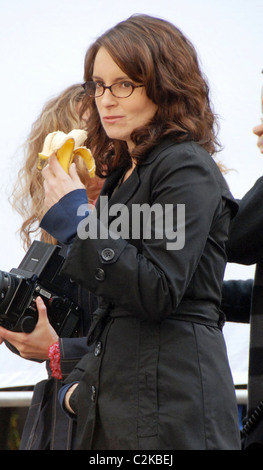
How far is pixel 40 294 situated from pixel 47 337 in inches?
3.9

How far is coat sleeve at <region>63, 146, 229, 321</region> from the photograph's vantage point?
1128mm

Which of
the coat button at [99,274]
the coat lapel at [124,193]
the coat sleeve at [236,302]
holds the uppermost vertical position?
the coat lapel at [124,193]

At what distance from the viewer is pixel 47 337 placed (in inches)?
67.0

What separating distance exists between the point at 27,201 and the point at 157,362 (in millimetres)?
1045

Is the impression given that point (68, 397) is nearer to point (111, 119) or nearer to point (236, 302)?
point (111, 119)

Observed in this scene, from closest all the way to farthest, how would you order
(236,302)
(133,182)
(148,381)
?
(148,381) → (133,182) → (236,302)

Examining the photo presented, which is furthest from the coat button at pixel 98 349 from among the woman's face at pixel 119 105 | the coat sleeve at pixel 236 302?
the coat sleeve at pixel 236 302

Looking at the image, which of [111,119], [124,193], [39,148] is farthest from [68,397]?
[39,148]

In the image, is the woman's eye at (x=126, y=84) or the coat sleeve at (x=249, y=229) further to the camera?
the coat sleeve at (x=249, y=229)

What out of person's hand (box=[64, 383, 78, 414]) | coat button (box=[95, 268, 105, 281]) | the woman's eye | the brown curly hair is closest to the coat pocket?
coat button (box=[95, 268, 105, 281])

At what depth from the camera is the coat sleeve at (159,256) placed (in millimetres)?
1128

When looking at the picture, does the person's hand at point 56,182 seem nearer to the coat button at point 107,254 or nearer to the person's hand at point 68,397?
the coat button at point 107,254

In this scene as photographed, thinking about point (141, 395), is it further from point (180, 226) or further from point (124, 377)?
point (180, 226)
